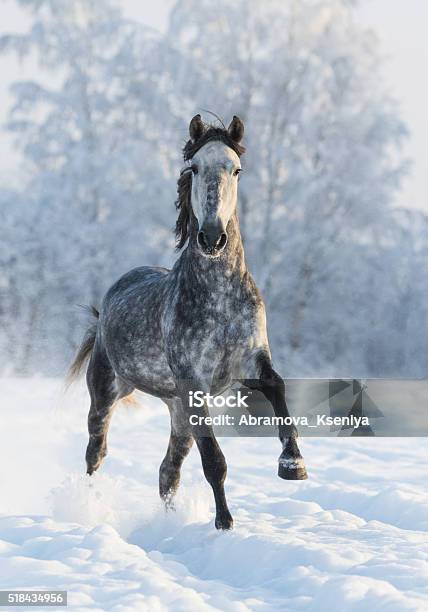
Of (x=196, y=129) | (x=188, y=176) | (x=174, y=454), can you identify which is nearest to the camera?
Answer: (x=196, y=129)

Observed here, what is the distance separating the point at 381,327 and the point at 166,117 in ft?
25.9

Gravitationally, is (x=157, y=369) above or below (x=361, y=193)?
below

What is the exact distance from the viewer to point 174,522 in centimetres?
594

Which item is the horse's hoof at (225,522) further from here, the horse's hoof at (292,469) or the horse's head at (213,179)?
the horse's head at (213,179)

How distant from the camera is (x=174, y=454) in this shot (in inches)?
254

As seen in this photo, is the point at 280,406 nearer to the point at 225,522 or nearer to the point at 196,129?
the point at 225,522

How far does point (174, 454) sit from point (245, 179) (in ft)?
45.3

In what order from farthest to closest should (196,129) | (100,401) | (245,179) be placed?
(245,179) → (100,401) → (196,129)

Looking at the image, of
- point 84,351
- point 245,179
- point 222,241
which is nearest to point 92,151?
point 245,179

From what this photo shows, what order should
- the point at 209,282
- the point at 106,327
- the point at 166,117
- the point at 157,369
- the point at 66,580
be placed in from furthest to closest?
1. the point at 166,117
2. the point at 106,327
3. the point at 157,369
4. the point at 209,282
5. the point at 66,580

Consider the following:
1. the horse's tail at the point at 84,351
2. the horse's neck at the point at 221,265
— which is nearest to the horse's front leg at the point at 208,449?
the horse's neck at the point at 221,265

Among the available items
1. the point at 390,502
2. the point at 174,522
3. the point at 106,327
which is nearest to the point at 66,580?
the point at 174,522

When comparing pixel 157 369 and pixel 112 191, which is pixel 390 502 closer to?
pixel 157 369

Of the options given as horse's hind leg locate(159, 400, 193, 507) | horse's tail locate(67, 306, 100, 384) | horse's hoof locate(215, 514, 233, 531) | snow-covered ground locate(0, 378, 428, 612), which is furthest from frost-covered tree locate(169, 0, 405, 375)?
horse's hoof locate(215, 514, 233, 531)
